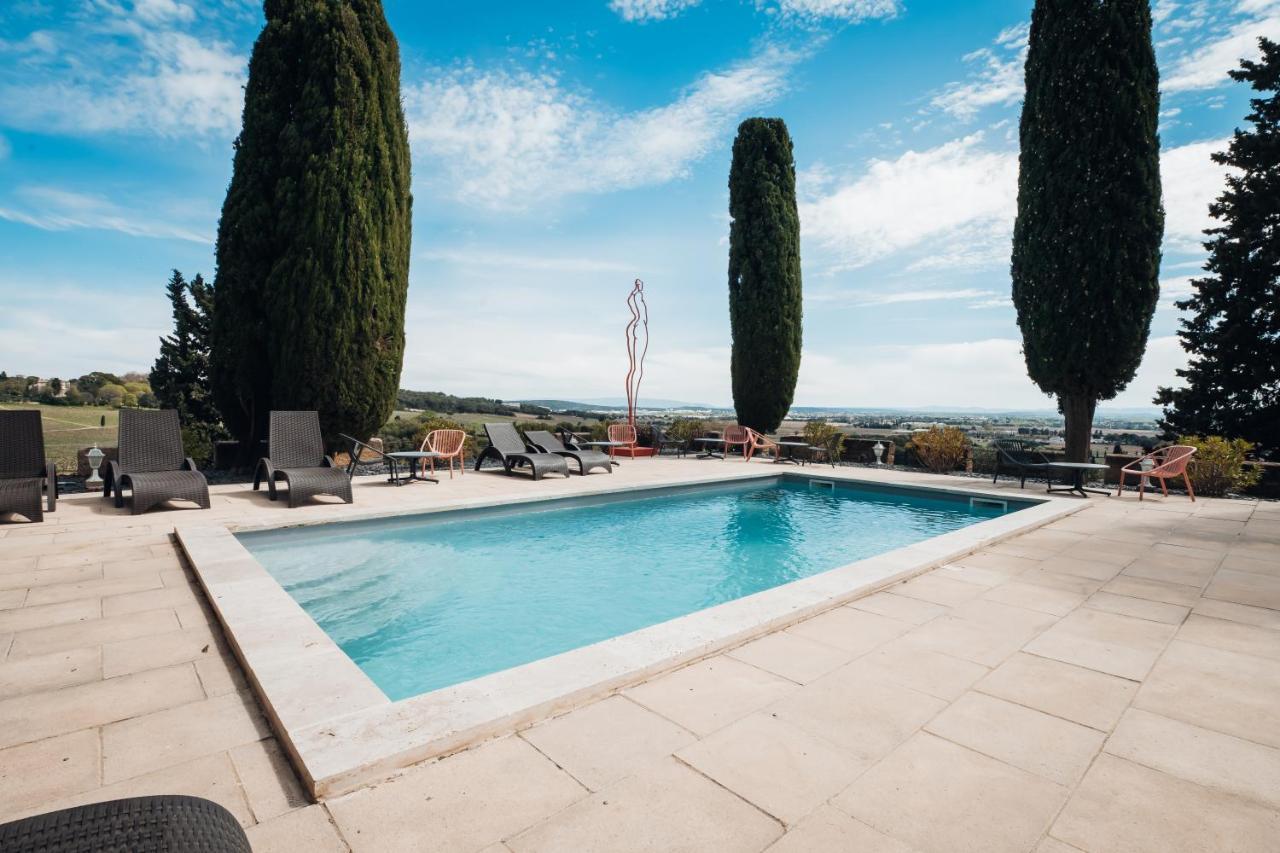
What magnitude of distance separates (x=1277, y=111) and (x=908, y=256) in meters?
8.38

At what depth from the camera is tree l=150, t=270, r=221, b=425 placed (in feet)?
31.3

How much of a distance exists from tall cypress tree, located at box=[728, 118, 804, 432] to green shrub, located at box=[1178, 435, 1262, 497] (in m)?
7.83

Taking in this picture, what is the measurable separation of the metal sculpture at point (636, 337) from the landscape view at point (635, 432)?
0.54 feet

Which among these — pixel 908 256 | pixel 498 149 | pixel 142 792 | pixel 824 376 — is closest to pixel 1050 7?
pixel 908 256

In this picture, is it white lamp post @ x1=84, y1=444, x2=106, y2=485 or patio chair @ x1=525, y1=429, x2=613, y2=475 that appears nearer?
white lamp post @ x1=84, y1=444, x2=106, y2=485

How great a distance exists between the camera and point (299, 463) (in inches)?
291

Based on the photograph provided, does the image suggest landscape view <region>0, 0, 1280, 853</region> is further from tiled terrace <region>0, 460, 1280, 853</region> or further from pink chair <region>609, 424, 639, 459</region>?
pink chair <region>609, 424, 639, 459</region>

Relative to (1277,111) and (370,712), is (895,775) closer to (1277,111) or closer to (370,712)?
(370,712)

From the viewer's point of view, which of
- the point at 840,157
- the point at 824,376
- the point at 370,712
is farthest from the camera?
the point at 824,376

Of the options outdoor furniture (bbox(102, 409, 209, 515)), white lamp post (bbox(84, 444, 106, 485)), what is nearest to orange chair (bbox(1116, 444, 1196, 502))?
outdoor furniture (bbox(102, 409, 209, 515))

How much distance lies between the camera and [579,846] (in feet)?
5.19

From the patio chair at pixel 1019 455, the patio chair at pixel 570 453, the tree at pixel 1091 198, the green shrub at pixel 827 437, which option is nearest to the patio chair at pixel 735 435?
the green shrub at pixel 827 437

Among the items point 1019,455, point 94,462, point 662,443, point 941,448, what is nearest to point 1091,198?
point 1019,455

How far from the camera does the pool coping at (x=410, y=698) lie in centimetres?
200
